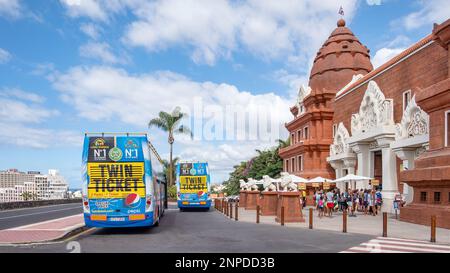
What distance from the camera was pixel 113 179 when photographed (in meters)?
13.8

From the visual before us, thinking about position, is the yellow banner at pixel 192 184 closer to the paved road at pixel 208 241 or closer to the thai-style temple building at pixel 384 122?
the thai-style temple building at pixel 384 122

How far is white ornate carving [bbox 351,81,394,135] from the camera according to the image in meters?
25.8

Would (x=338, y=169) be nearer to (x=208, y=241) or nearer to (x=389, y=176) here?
(x=389, y=176)

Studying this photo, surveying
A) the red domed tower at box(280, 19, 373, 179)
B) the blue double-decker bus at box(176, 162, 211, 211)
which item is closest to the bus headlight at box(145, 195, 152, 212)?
the blue double-decker bus at box(176, 162, 211, 211)

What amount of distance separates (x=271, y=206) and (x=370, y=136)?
7930 millimetres

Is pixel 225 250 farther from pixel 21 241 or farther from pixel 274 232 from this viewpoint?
pixel 21 241

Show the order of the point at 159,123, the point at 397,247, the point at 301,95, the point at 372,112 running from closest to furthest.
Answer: the point at 397,247 < the point at 372,112 < the point at 301,95 < the point at 159,123

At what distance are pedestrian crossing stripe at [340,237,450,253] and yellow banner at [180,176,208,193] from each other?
16348mm

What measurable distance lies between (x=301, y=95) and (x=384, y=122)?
54.7 ft

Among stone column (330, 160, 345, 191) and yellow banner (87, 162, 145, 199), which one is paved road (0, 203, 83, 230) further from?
stone column (330, 160, 345, 191)

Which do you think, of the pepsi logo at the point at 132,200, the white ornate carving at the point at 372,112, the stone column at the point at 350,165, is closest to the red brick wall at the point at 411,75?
the white ornate carving at the point at 372,112

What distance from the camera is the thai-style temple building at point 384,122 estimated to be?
701 inches

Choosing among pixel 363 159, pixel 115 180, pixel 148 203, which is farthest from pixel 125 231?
pixel 363 159
